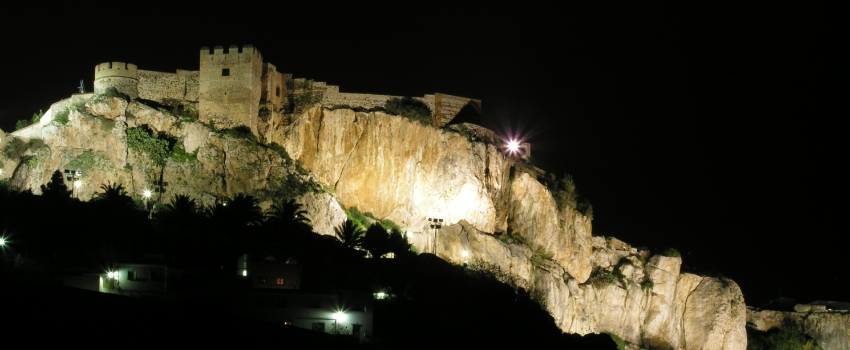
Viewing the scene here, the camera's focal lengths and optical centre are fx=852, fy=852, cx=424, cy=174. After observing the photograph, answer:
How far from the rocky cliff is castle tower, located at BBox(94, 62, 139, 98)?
1.65 metres

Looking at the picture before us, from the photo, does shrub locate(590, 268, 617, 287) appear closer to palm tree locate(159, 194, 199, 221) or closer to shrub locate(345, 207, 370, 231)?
shrub locate(345, 207, 370, 231)

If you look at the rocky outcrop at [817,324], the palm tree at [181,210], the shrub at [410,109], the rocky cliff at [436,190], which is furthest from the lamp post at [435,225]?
the rocky outcrop at [817,324]

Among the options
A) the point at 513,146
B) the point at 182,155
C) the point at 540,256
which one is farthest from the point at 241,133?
the point at 540,256

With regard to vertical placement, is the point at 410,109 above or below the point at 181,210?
above

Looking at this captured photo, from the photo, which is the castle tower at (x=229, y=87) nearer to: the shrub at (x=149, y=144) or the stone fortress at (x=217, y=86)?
the stone fortress at (x=217, y=86)

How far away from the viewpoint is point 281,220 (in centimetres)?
5450

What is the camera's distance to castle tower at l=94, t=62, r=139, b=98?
60.1 metres

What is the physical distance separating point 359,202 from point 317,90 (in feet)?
29.8

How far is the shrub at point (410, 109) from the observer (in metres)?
64.9

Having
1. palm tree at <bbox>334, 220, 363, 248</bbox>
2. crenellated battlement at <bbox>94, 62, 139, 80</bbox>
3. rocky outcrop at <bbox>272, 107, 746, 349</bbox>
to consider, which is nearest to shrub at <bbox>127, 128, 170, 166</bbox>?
crenellated battlement at <bbox>94, 62, 139, 80</bbox>

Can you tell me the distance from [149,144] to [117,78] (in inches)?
253

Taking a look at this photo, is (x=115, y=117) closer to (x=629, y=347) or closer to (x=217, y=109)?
(x=217, y=109)

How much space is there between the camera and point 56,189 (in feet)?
167

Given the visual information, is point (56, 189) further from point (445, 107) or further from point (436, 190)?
point (445, 107)
